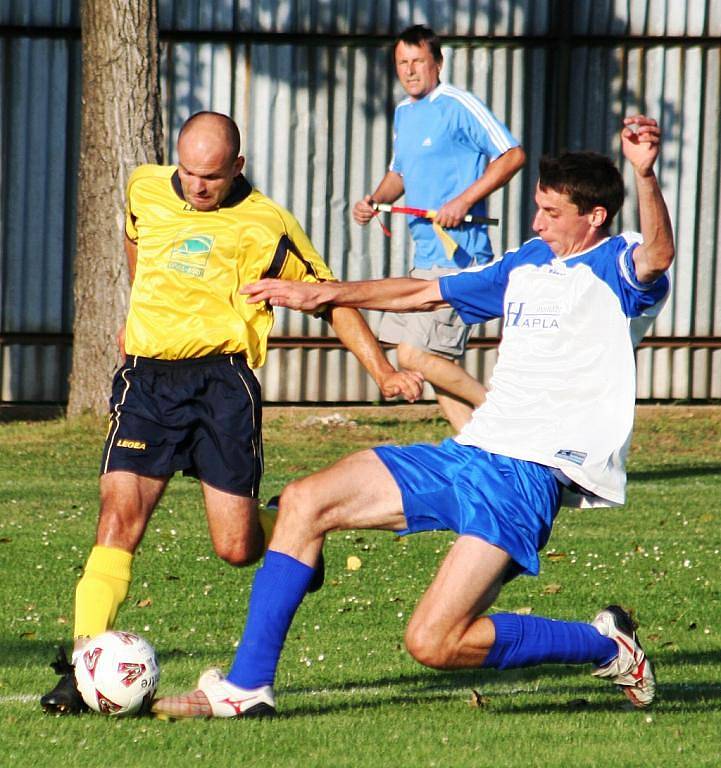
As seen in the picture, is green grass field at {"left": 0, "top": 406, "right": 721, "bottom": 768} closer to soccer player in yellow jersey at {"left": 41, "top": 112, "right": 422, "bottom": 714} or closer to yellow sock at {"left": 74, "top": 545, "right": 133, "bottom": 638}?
yellow sock at {"left": 74, "top": 545, "right": 133, "bottom": 638}

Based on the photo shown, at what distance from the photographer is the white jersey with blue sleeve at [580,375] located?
5504 mm

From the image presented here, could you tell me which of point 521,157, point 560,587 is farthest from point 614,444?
point 521,157

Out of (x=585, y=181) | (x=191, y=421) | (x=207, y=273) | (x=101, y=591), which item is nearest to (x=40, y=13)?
(x=207, y=273)

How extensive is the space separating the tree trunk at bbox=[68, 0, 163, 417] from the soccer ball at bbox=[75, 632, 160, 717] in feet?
27.7

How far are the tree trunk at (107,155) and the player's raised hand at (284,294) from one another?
802cm

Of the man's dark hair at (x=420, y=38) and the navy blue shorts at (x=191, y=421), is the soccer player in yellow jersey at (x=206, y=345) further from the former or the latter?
the man's dark hair at (x=420, y=38)

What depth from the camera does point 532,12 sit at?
1557cm

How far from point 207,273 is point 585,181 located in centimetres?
147

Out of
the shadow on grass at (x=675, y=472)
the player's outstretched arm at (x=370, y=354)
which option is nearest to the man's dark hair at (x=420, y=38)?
the shadow on grass at (x=675, y=472)

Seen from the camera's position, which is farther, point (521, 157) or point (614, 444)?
point (521, 157)

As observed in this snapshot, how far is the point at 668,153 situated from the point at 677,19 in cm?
127

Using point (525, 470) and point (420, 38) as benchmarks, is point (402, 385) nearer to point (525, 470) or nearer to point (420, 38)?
point (525, 470)

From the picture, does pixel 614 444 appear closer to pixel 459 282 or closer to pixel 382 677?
pixel 459 282

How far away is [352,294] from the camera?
237 inches
